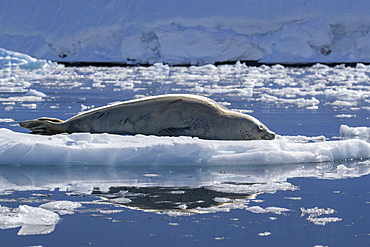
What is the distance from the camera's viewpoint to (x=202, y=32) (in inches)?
1146

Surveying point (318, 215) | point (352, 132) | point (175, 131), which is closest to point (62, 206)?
point (318, 215)

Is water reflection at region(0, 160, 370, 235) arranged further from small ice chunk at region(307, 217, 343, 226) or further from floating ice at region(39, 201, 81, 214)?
small ice chunk at region(307, 217, 343, 226)

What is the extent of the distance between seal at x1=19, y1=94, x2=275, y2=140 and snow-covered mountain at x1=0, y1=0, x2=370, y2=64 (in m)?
23.5

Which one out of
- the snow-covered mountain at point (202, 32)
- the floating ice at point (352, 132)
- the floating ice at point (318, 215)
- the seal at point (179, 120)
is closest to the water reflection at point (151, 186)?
the floating ice at point (318, 215)

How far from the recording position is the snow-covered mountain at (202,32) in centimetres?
2806

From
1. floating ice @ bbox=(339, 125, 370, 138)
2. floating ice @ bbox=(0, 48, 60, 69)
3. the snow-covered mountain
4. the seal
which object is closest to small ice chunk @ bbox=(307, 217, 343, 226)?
the seal

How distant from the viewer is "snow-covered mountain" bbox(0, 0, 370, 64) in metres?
28.1

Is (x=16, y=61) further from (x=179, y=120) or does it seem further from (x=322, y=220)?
(x=322, y=220)

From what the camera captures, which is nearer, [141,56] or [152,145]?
[152,145]

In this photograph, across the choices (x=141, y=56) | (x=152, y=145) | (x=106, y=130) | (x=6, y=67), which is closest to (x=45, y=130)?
(x=106, y=130)

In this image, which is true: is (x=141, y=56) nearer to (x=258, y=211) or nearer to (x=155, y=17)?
(x=155, y=17)

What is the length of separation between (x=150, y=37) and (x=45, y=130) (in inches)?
993

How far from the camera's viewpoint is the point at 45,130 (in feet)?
16.3

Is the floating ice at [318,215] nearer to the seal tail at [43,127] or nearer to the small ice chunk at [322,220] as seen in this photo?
the small ice chunk at [322,220]
